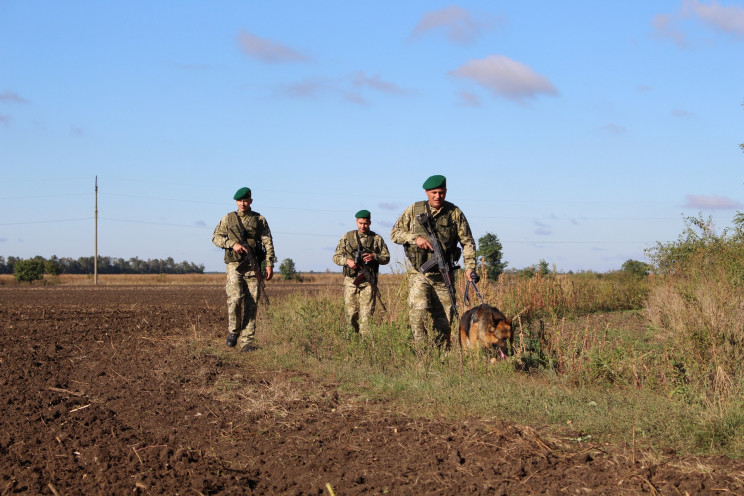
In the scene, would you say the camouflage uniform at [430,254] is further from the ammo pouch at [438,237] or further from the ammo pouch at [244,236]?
the ammo pouch at [244,236]

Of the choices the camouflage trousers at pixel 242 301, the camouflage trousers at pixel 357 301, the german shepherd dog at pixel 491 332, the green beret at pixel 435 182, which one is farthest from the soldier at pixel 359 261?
the german shepherd dog at pixel 491 332

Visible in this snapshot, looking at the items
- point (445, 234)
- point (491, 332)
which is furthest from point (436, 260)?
point (491, 332)

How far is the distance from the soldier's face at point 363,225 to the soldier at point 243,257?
4.61 ft

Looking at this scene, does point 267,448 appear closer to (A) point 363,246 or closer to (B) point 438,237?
(B) point 438,237

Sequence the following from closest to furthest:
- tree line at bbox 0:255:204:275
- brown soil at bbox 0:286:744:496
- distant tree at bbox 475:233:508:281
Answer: brown soil at bbox 0:286:744:496 → distant tree at bbox 475:233:508:281 → tree line at bbox 0:255:204:275

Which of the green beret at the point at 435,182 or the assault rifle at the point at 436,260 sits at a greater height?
the green beret at the point at 435,182

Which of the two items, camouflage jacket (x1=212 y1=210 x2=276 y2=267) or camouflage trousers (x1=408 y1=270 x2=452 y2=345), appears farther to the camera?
camouflage jacket (x1=212 y1=210 x2=276 y2=267)

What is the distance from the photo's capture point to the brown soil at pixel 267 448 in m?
4.76

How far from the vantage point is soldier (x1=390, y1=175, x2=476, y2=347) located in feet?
29.6

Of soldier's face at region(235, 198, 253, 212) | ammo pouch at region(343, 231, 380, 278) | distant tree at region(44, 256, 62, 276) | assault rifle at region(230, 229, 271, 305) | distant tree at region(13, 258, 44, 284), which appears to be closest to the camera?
assault rifle at region(230, 229, 271, 305)

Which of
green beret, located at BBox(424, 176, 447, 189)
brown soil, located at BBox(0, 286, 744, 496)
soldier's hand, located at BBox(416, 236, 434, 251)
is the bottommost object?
brown soil, located at BBox(0, 286, 744, 496)

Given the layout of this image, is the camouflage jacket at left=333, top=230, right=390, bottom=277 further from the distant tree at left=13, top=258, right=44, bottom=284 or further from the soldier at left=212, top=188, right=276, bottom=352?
the distant tree at left=13, top=258, right=44, bottom=284

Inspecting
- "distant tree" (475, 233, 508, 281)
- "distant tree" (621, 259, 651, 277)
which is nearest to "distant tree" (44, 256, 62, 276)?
"distant tree" (475, 233, 508, 281)

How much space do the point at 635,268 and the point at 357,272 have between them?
13.4 m
